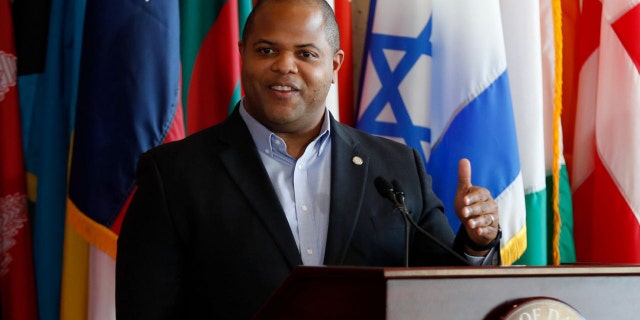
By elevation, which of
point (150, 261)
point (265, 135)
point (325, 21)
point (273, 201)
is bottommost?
point (150, 261)

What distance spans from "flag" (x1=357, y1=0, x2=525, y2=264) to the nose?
1072mm

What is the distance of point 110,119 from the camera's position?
2.58 metres

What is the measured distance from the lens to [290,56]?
201cm

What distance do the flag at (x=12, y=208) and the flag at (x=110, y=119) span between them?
184mm

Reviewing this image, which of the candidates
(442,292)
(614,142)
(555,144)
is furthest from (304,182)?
(614,142)

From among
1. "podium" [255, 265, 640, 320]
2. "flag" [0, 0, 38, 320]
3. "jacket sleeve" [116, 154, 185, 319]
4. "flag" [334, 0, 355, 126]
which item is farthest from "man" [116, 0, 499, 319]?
"flag" [334, 0, 355, 126]

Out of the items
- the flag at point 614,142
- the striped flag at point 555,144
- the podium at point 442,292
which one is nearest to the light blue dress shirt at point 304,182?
the podium at point 442,292

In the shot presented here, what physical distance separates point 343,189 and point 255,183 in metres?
0.20

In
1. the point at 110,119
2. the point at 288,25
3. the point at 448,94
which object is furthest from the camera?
the point at 448,94

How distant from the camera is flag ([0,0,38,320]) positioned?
2650mm

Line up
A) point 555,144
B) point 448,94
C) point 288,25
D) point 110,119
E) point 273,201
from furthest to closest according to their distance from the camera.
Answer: point 555,144 < point 448,94 < point 110,119 < point 288,25 < point 273,201

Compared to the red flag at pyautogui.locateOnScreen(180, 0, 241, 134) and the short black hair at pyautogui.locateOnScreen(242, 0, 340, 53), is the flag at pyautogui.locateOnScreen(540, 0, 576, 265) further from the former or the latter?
the short black hair at pyautogui.locateOnScreen(242, 0, 340, 53)

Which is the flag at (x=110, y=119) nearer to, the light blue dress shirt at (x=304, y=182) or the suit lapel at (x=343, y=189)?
the light blue dress shirt at (x=304, y=182)

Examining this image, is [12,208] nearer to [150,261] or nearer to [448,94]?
[150,261]
